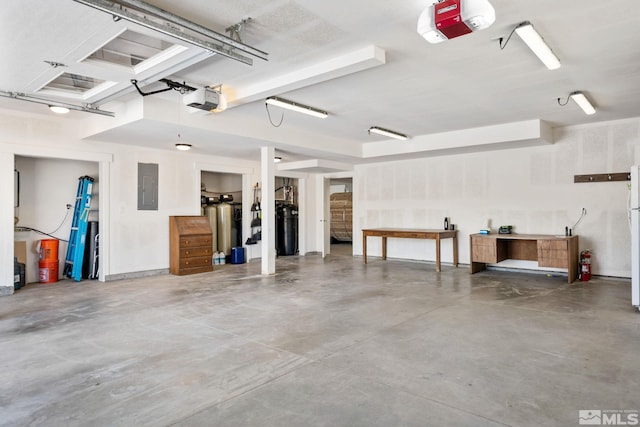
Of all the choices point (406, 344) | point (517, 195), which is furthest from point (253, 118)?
point (517, 195)

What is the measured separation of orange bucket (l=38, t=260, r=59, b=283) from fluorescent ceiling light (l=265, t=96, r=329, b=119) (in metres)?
4.84

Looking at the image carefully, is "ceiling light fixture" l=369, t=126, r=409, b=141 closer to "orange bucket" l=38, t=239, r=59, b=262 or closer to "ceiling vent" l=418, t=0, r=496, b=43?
"ceiling vent" l=418, t=0, r=496, b=43

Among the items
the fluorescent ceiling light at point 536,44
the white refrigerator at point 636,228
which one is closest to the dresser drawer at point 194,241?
the fluorescent ceiling light at point 536,44

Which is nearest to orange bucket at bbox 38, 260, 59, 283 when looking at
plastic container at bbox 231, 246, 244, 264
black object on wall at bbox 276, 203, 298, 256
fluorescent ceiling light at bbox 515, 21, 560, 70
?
plastic container at bbox 231, 246, 244, 264

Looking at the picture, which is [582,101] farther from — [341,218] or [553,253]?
Result: [341,218]

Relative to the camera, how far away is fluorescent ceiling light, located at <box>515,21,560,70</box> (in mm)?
3223

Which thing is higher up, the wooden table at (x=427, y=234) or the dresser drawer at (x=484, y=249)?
the wooden table at (x=427, y=234)

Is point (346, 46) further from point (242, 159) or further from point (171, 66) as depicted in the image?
point (242, 159)

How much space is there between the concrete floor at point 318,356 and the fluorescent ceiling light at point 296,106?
268 cm

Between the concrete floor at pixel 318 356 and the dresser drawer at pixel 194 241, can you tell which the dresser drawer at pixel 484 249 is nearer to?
the concrete floor at pixel 318 356

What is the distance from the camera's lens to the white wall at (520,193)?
22.0ft

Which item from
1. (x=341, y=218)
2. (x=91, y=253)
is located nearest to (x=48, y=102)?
(x=91, y=253)

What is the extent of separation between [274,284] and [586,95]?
5337 mm

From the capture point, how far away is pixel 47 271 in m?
6.64
